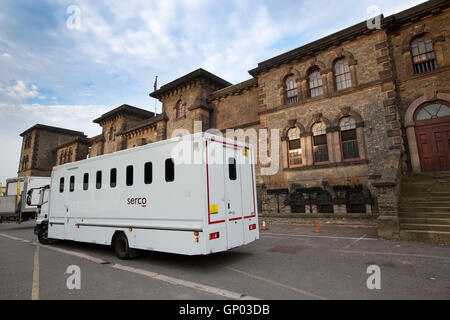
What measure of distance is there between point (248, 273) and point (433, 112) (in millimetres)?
13028

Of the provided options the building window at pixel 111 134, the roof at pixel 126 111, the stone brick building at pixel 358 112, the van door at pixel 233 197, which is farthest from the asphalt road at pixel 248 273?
the building window at pixel 111 134

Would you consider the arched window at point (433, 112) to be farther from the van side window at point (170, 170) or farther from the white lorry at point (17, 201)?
the white lorry at point (17, 201)

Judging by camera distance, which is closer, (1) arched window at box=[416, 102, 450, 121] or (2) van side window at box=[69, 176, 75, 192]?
(2) van side window at box=[69, 176, 75, 192]

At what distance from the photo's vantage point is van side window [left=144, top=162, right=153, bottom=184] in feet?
22.4

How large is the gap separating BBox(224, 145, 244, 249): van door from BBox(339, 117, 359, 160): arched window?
936cm

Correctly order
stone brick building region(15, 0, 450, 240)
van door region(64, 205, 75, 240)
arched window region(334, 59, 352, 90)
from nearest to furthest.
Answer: van door region(64, 205, 75, 240) < stone brick building region(15, 0, 450, 240) < arched window region(334, 59, 352, 90)

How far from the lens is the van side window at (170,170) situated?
6.34 meters

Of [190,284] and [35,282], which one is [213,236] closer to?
[190,284]

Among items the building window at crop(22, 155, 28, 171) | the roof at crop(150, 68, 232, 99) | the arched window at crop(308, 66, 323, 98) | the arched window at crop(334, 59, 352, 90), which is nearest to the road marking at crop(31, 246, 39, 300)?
the arched window at crop(308, 66, 323, 98)

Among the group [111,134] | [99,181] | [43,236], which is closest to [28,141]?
[111,134]

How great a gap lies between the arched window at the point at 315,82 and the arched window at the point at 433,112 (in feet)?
17.1

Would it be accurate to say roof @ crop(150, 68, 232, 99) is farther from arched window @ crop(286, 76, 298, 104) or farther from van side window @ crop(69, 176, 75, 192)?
van side window @ crop(69, 176, 75, 192)

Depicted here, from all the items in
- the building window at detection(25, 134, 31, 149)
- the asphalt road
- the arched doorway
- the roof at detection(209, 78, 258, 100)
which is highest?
the building window at detection(25, 134, 31, 149)

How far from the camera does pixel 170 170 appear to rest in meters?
6.42
